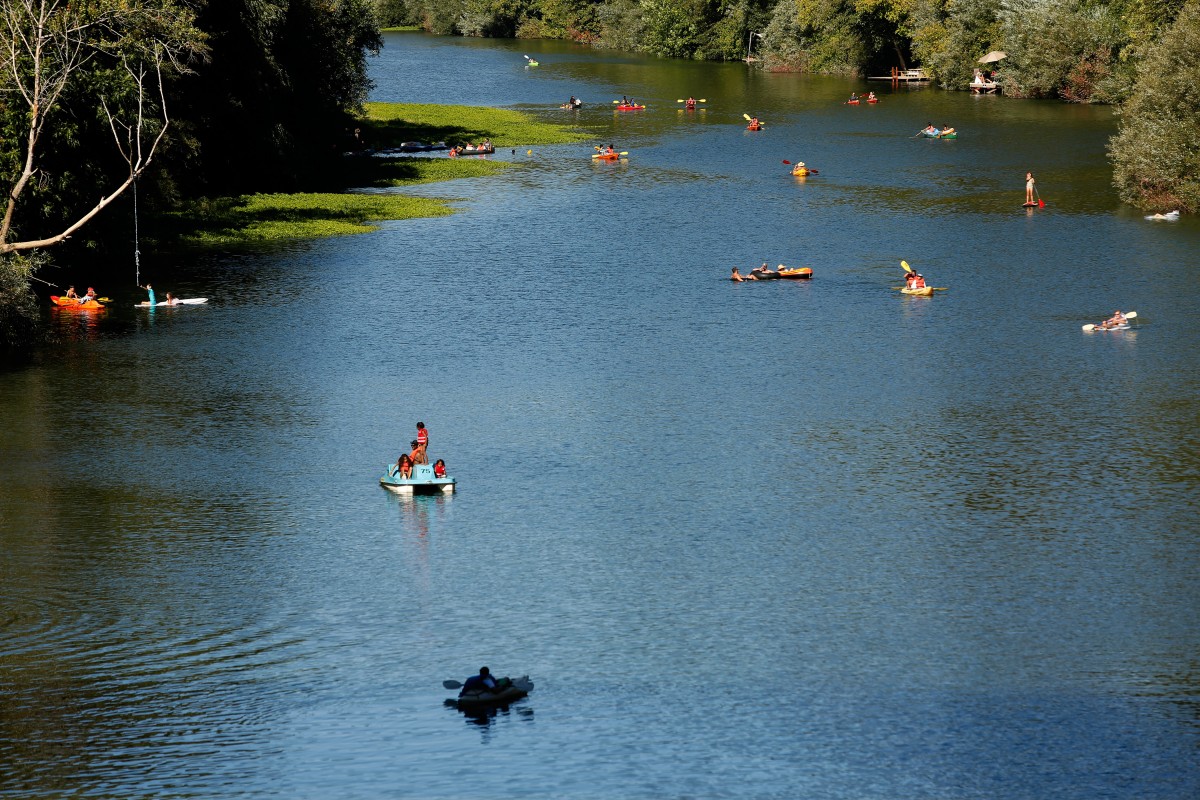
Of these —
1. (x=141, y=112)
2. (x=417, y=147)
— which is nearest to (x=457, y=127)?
(x=417, y=147)

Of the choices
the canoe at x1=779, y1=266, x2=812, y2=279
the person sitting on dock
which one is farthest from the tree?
the canoe at x1=779, y1=266, x2=812, y2=279

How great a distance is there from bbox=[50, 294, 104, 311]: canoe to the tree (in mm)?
2637

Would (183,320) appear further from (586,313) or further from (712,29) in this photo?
(712,29)

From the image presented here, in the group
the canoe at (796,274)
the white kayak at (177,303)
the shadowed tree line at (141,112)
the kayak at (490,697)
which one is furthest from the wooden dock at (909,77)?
the kayak at (490,697)

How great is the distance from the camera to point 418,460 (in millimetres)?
39531

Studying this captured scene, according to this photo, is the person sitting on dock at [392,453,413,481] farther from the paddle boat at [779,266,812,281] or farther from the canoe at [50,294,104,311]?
the paddle boat at [779,266,812,281]

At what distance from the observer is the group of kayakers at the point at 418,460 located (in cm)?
3853

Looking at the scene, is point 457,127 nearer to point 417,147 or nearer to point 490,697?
point 417,147

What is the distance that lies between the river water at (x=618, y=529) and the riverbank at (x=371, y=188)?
181 inches

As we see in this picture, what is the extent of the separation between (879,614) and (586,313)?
29.6 metres

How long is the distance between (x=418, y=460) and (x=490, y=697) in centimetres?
1386

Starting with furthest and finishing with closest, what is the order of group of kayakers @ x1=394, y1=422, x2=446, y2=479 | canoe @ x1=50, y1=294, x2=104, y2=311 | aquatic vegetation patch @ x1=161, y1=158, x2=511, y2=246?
aquatic vegetation patch @ x1=161, y1=158, x2=511, y2=246, canoe @ x1=50, y1=294, x2=104, y2=311, group of kayakers @ x1=394, y1=422, x2=446, y2=479

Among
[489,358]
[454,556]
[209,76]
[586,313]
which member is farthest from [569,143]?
[454,556]

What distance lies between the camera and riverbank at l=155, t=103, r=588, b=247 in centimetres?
7450
